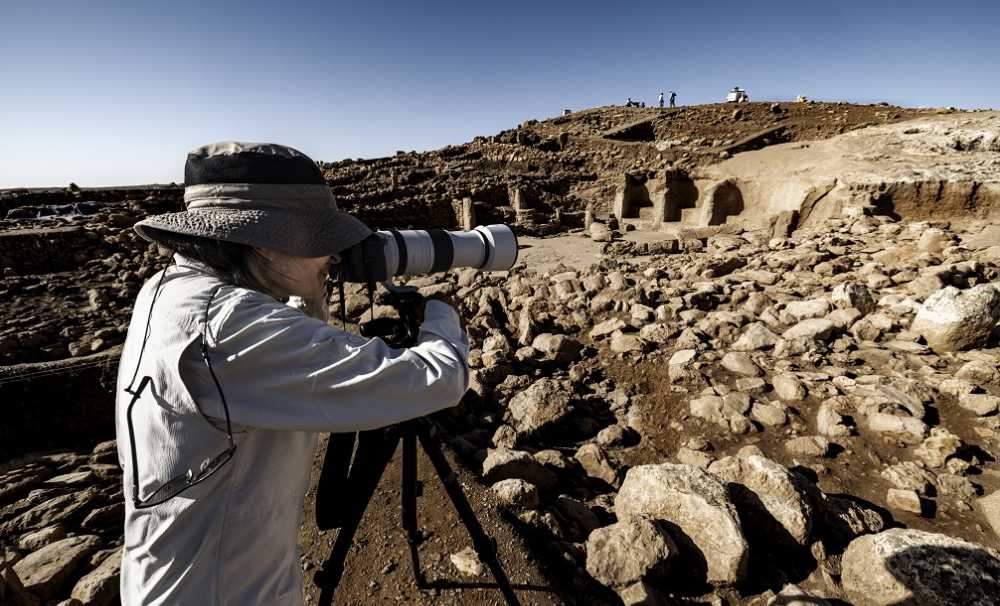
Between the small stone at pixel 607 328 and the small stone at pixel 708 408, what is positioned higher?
the small stone at pixel 607 328

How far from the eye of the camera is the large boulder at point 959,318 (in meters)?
3.12

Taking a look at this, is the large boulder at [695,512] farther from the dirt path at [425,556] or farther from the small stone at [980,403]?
the small stone at [980,403]

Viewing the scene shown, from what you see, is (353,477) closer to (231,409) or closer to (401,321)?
(401,321)

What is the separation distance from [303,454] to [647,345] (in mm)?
3602

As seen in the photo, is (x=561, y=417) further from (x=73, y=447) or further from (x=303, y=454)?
(x=73, y=447)

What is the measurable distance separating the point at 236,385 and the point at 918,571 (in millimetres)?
2197

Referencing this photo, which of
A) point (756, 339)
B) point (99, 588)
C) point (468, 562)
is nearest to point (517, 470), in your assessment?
point (468, 562)

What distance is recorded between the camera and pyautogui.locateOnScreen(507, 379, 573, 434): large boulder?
10.3 ft

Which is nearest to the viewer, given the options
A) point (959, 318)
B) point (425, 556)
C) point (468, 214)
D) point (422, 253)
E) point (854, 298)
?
point (422, 253)

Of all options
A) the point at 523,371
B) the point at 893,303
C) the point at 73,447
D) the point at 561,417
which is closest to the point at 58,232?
the point at 73,447

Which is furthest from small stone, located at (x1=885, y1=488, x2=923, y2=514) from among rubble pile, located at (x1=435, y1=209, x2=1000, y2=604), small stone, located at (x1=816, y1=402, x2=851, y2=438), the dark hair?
the dark hair

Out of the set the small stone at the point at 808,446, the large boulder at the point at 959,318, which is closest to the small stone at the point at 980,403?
the large boulder at the point at 959,318

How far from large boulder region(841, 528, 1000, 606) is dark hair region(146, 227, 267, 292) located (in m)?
2.22

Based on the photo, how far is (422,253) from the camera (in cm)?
147
